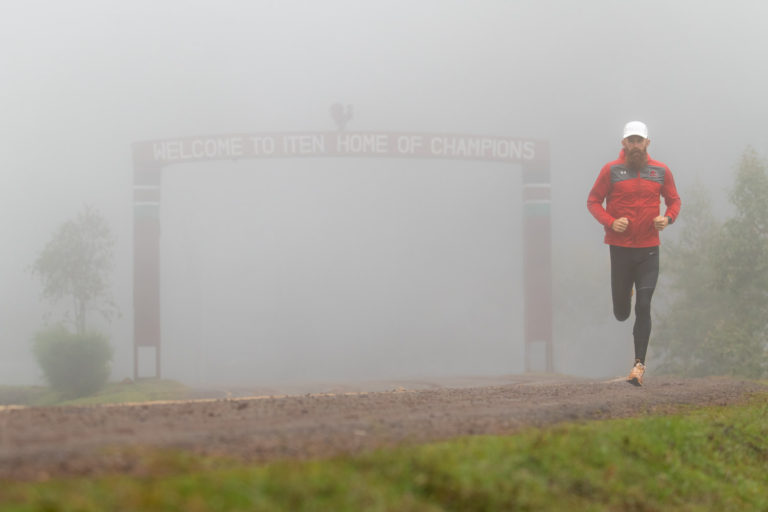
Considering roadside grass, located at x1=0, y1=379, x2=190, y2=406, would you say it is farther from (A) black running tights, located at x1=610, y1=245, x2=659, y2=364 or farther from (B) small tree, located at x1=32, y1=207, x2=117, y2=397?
(A) black running tights, located at x1=610, y1=245, x2=659, y2=364

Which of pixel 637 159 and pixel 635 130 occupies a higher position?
pixel 635 130

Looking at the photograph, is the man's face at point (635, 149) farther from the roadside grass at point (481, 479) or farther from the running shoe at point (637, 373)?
the roadside grass at point (481, 479)

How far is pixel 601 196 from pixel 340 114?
31.5 meters

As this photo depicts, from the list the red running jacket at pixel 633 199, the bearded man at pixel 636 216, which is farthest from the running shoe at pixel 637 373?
the red running jacket at pixel 633 199

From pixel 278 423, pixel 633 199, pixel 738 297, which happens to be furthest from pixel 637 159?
pixel 738 297

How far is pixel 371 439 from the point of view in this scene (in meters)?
4.64

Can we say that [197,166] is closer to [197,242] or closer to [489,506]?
[197,242]

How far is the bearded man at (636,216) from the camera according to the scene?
948cm

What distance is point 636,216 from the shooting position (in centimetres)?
955

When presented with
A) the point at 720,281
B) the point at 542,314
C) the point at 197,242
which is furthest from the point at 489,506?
the point at 197,242

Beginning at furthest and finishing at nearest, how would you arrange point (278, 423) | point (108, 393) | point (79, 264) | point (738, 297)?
point (79, 264) < point (108, 393) < point (738, 297) < point (278, 423)

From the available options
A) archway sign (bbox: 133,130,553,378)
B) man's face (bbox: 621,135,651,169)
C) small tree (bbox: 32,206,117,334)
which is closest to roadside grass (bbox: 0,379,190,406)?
archway sign (bbox: 133,130,553,378)

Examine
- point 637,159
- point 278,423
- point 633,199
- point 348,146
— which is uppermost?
point 348,146

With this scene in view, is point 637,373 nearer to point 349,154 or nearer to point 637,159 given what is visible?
point 637,159
